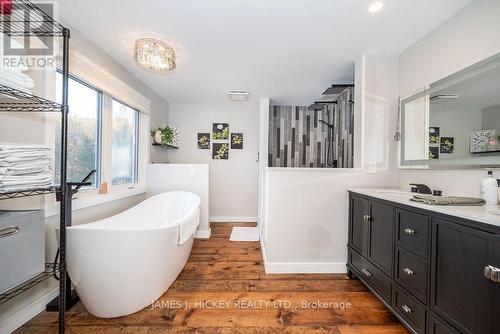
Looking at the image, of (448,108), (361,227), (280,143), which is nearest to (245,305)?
(361,227)

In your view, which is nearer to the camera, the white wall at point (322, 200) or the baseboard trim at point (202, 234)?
the white wall at point (322, 200)

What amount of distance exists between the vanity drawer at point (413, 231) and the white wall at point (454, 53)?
536mm

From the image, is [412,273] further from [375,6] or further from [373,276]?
[375,6]

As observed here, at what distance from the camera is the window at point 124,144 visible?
255cm

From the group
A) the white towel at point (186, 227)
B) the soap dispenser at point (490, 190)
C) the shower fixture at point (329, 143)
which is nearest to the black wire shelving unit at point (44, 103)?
the white towel at point (186, 227)

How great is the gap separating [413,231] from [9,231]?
2176 mm

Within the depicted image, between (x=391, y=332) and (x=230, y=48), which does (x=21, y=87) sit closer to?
(x=230, y=48)

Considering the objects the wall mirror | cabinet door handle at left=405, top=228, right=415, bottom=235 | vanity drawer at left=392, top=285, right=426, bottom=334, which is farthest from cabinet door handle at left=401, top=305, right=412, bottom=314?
the wall mirror

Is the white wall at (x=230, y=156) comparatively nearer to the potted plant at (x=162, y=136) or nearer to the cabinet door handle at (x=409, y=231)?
the potted plant at (x=162, y=136)

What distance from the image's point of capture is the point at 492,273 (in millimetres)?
842

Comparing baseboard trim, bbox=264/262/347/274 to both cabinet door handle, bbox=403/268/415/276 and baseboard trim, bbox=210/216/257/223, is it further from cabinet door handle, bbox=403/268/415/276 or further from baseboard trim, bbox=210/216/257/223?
baseboard trim, bbox=210/216/257/223

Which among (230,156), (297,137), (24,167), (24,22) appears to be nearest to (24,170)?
(24,167)

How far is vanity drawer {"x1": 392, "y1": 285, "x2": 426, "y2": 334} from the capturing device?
3.89 ft

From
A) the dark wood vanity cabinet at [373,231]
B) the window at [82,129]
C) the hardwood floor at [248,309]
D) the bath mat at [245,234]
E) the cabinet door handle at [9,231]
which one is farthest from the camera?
the bath mat at [245,234]
